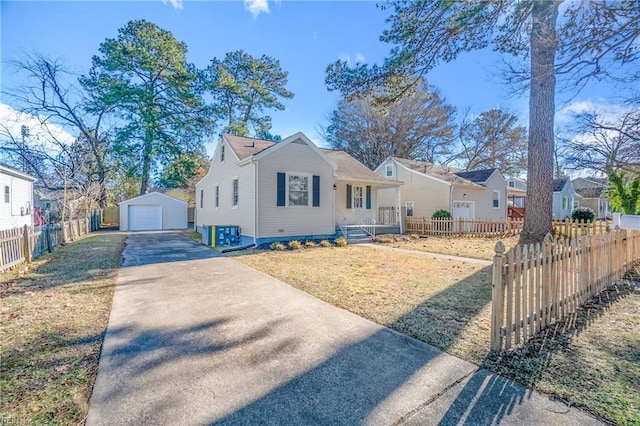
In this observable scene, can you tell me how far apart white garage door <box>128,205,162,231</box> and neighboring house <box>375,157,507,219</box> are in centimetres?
1872

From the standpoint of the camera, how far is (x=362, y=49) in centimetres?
1470

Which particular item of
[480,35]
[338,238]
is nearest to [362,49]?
[480,35]

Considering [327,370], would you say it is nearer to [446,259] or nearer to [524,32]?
[446,259]

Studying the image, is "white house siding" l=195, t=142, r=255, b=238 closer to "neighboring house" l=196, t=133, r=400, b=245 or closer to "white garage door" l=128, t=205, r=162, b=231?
"neighboring house" l=196, t=133, r=400, b=245

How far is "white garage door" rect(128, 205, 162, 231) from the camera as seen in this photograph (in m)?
24.1

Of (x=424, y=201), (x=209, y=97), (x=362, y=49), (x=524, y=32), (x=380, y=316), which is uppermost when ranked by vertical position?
(x=209, y=97)

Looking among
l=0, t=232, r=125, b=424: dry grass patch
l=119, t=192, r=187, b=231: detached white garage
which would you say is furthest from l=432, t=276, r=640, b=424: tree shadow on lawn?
l=119, t=192, r=187, b=231: detached white garage

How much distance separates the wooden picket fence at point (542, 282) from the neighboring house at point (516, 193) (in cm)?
2679

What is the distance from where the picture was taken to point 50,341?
3.57m

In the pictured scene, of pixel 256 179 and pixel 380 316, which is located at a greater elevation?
pixel 256 179

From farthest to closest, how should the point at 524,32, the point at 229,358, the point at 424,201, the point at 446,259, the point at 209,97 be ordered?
the point at 209,97, the point at 424,201, the point at 446,259, the point at 524,32, the point at 229,358

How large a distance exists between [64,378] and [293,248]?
910 cm

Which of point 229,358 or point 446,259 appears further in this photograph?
point 446,259

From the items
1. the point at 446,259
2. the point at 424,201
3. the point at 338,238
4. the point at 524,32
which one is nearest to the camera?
the point at 524,32
